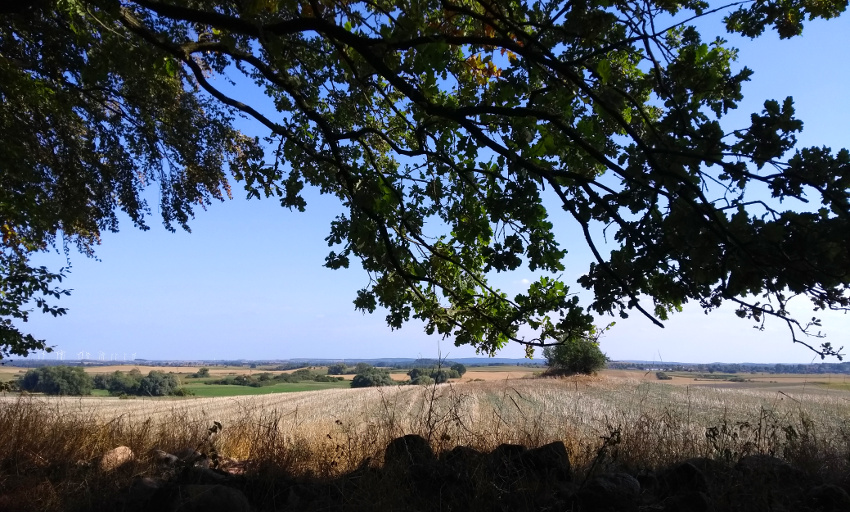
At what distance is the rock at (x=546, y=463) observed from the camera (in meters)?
4.42

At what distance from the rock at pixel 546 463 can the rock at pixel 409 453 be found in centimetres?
83

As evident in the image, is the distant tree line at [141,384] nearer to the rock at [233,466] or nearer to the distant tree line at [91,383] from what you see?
the distant tree line at [91,383]

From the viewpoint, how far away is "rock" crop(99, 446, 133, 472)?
475 cm

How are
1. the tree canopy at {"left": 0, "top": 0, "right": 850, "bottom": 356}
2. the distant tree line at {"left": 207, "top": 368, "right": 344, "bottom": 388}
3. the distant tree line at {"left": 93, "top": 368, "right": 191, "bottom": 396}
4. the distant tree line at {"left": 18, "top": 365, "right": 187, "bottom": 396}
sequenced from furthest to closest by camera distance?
the distant tree line at {"left": 207, "top": 368, "right": 344, "bottom": 388}, the distant tree line at {"left": 93, "top": 368, "right": 191, "bottom": 396}, the distant tree line at {"left": 18, "top": 365, "right": 187, "bottom": 396}, the tree canopy at {"left": 0, "top": 0, "right": 850, "bottom": 356}

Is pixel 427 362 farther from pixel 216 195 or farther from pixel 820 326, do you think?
pixel 216 195

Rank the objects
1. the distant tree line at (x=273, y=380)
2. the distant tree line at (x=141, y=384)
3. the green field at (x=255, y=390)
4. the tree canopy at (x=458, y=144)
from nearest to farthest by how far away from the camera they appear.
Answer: the tree canopy at (x=458, y=144) < the distant tree line at (x=141, y=384) < the green field at (x=255, y=390) < the distant tree line at (x=273, y=380)

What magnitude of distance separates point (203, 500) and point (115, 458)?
6.10 feet

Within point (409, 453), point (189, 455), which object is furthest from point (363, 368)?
point (409, 453)

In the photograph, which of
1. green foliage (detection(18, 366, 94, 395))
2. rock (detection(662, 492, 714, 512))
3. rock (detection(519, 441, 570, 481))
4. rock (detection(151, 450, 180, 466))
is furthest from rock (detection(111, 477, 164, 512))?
green foliage (detection(18, 366, 94, 395))

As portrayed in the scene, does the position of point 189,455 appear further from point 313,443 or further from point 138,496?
point 313,443

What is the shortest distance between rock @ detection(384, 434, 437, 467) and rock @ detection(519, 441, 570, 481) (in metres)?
0.83

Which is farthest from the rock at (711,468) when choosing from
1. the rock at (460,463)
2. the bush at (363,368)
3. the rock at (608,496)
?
the bush at (363,368)

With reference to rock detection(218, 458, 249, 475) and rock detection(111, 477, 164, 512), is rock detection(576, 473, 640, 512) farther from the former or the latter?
rock detection(111, 477, 164, 512)

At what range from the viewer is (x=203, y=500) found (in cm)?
368
